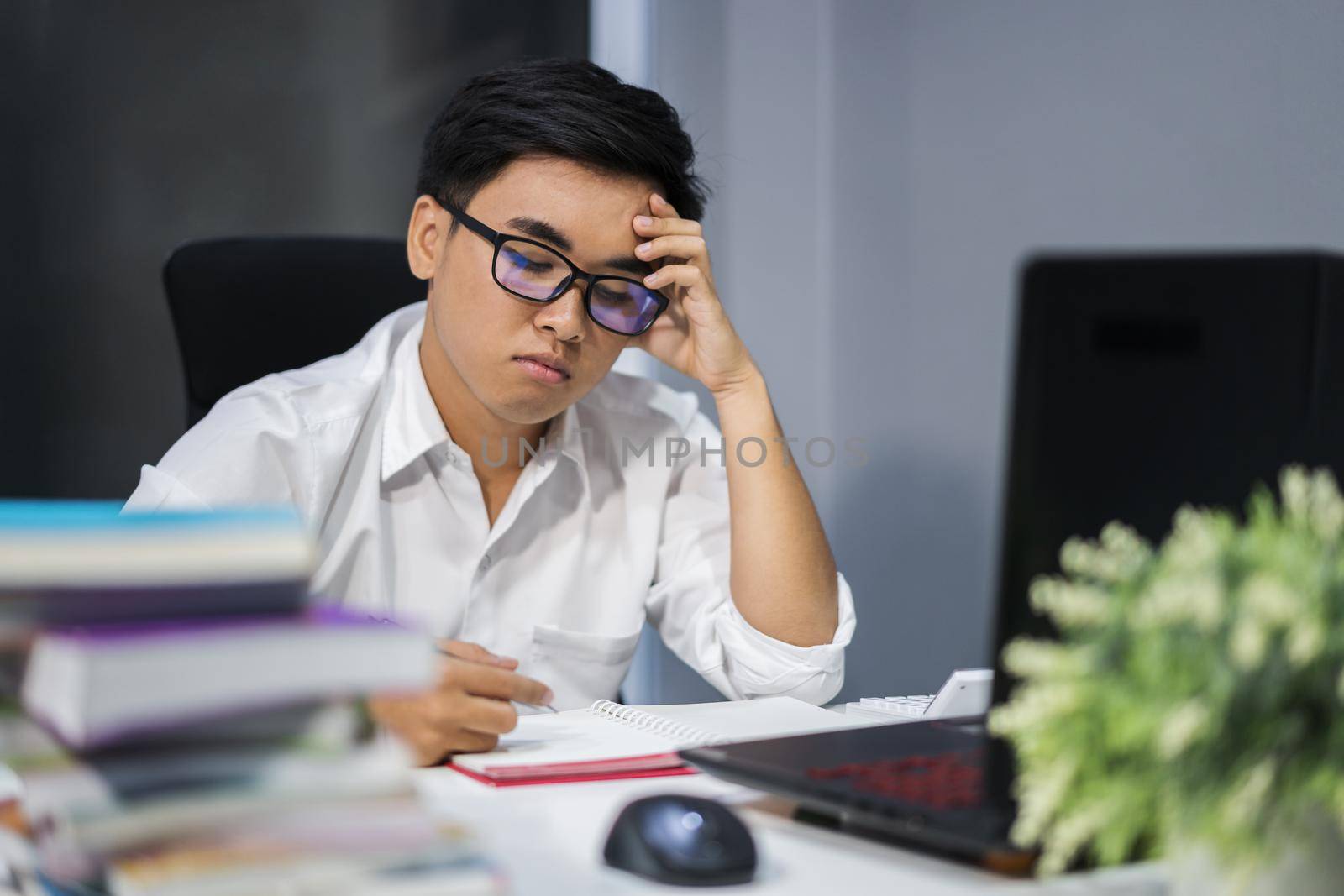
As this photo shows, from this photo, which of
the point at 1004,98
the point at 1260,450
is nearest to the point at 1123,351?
the point at 1260,450

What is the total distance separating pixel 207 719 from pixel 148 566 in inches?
2.8

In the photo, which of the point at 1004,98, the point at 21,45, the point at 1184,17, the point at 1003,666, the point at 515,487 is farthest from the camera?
the point at 21,45

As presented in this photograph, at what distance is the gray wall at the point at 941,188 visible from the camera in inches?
65.2

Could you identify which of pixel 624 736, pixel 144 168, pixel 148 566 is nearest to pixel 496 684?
pixel 624 736

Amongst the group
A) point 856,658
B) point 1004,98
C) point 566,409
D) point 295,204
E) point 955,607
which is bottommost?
point 856,658

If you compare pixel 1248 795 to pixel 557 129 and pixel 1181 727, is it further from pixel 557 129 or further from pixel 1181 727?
pixel 557 129

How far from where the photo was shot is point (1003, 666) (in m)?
0.69

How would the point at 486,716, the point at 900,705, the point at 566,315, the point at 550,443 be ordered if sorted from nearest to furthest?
the point at 486,716
the point at 900,705
the point at 566,315
the point at 550,443

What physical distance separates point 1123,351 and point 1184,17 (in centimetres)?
131

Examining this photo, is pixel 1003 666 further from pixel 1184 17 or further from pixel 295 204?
pixel 295 204

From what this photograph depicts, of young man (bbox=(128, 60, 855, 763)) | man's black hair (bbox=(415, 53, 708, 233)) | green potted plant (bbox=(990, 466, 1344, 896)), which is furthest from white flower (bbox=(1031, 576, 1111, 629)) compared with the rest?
man's black hair (bbox=(415, 53, 708, 233))

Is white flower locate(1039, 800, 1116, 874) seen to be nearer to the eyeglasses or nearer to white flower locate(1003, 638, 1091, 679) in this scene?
white flower locate(1003, 638, 1091, 679)

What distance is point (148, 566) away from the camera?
56cm

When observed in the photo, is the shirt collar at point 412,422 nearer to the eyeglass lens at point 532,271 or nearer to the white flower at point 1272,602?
the eyeglass lens at point 532,271
